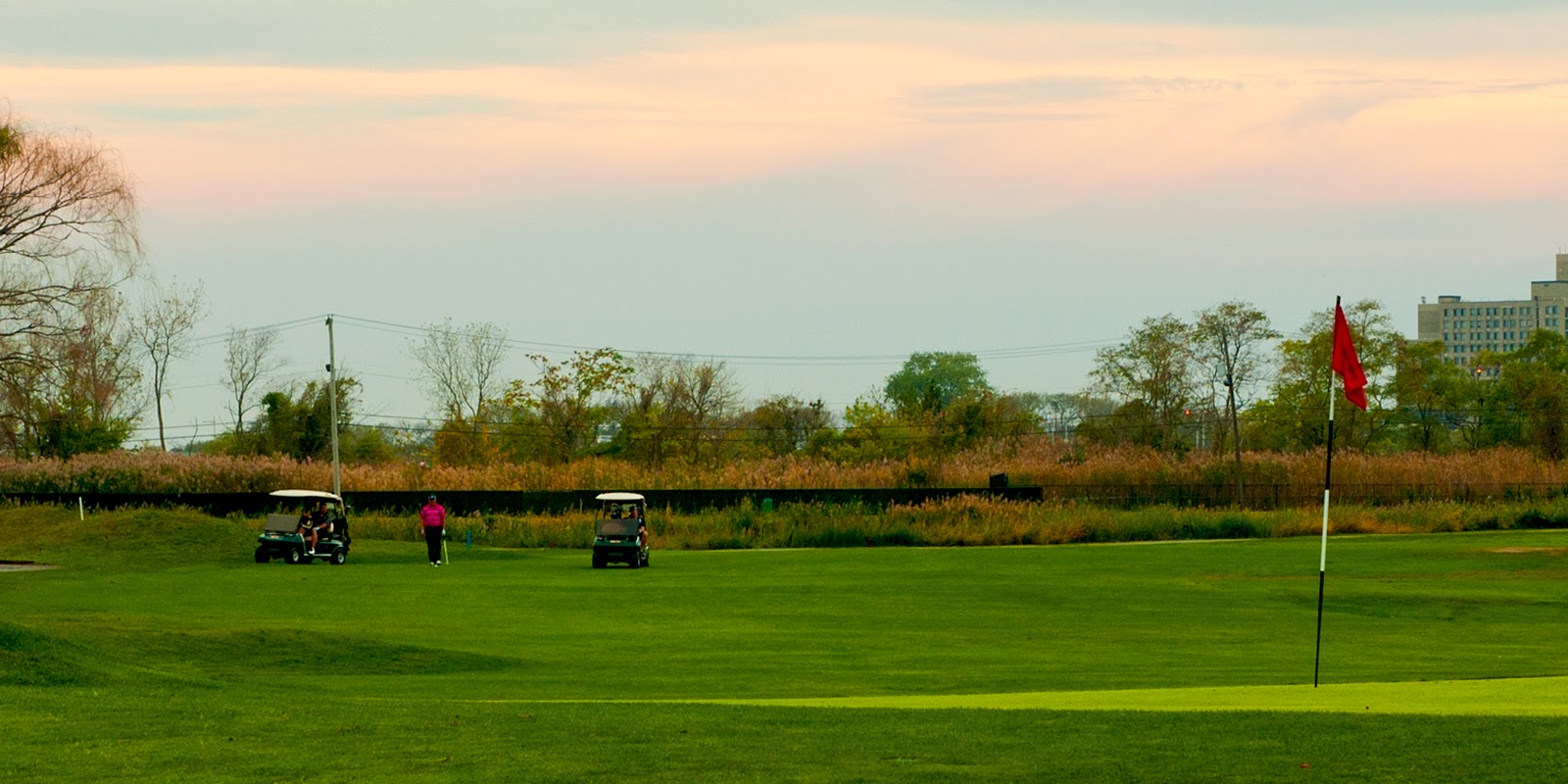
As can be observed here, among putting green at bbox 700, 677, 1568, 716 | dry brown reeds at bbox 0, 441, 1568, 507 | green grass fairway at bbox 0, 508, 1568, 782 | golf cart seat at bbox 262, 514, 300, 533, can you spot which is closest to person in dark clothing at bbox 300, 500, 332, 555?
golf cart seat at bbox 262, 514, 300, 533

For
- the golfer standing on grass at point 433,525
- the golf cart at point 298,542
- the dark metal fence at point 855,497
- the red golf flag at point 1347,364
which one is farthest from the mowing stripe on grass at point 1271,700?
the dark metal fence at point 855,497

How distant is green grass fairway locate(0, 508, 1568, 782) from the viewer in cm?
1073

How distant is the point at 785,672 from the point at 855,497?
4480cm

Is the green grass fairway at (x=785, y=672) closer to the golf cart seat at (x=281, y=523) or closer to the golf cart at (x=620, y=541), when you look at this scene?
the golf cart at (x=620, y=541)

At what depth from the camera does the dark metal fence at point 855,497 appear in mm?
60281

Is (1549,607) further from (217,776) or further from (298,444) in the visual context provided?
(298,444)

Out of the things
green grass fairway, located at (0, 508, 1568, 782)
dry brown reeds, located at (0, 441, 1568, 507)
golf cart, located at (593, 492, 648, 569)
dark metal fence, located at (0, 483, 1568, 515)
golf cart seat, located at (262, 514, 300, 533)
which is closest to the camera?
green grass fairway, located at (0, 508, 1568, 782)

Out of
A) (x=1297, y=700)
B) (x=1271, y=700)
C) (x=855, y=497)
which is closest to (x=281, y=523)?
(x=855, y=497)

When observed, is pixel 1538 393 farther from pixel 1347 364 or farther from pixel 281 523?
pixel 1347 364

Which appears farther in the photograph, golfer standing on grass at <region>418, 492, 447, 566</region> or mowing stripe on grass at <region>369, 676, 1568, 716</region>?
golfer standing on grass at <region>418, 492, 447, 566</region>

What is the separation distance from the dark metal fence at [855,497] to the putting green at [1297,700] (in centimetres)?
4497

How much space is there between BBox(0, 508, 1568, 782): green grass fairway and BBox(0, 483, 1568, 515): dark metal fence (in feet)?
53.9

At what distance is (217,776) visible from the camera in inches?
401

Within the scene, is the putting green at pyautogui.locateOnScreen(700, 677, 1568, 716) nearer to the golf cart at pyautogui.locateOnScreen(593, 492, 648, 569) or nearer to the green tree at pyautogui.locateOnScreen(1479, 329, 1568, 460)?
the golf cart at pyautogui.locateOnScreen(593, 492, 648, 569)
